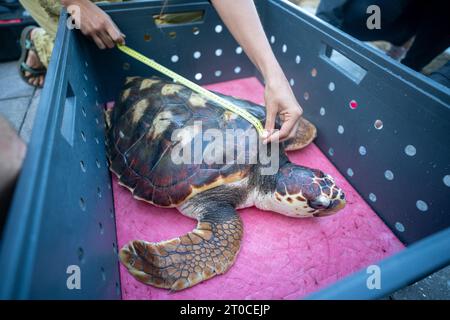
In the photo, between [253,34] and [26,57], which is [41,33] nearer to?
[26,57]

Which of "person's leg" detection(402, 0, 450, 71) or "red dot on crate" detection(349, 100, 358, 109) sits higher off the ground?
"person's leg" detection(402, 0, 450, 71)

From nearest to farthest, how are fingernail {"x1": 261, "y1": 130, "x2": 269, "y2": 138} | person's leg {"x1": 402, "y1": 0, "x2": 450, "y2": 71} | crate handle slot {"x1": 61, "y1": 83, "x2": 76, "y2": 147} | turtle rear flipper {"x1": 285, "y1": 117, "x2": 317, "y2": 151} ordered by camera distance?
crate handle slot {"x1": 61, "y1": 83, "x2": 76, "y2": 147}
fingernail {"x1": 261, "y1": 130, "x2": 269, "y2": 138}
turtle rear flipper {"x1": 285, "y1": 117, "x2": 317, "y2": 151}
person's leg {"x1": 402, "y1": 0, "x2": 450, "y2": 71}

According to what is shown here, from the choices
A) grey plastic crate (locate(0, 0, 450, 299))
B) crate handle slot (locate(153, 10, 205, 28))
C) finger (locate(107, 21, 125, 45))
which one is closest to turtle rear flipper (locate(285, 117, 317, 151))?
grey plastic crate (locate(0, 0, 450, 299))

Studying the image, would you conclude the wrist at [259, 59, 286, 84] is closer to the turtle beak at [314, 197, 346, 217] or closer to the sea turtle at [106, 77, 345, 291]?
the sea turtle at [106, 77, 345, 291]

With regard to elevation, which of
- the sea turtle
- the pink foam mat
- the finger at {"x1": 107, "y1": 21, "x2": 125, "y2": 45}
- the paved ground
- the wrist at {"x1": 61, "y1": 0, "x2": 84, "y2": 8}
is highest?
the wrist at {"x1": 61, "y1": 0, "x2": 84, "y2": 8}

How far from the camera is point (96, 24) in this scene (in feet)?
3.09

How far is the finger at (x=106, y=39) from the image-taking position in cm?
98

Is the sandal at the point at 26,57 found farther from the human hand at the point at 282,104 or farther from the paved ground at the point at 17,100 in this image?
the human hand at the point at 282,104

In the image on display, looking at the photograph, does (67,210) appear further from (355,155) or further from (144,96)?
(355,155)

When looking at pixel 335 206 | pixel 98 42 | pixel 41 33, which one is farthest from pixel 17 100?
pixel 335 206

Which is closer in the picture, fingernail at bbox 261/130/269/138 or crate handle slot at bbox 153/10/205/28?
fingernail at bbox 261/130/269/138

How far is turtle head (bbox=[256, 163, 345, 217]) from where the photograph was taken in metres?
0.83

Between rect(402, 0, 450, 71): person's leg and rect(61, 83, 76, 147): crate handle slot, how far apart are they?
5.58ft

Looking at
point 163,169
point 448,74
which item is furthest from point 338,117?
point 163,169
